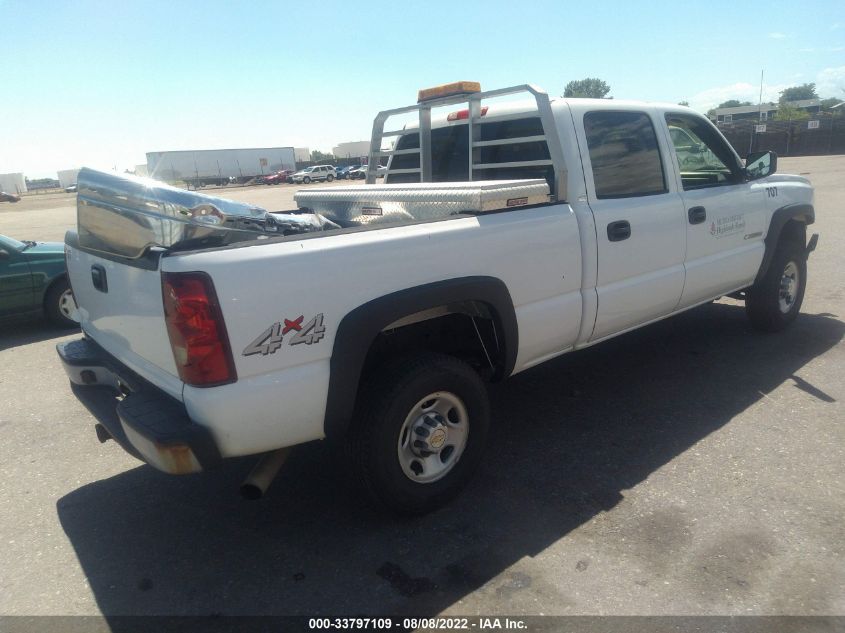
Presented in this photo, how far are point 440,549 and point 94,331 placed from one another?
Result: 7.08 feet

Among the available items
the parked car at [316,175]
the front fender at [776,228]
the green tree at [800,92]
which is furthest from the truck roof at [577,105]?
the green tree at [800,92]

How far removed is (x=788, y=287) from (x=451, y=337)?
3768 millimetres

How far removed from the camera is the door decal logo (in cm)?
437

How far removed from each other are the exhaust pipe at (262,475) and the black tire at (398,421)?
32cm

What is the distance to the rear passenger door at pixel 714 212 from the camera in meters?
4.24

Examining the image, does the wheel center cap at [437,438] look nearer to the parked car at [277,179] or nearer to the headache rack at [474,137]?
the headache rack at [474,137]

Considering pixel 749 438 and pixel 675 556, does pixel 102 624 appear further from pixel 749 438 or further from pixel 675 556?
pixel 749 438

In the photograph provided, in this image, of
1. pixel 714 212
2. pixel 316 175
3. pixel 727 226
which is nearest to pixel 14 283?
pixel 714 212

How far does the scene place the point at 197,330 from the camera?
7.47ft

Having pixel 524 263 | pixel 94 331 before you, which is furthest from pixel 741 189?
pixel 94 331

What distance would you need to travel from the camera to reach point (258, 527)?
3.05 metres

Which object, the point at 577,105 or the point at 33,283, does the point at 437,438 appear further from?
the point at 33,283

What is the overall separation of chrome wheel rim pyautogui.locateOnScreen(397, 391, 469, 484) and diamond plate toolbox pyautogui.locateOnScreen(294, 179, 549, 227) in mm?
930

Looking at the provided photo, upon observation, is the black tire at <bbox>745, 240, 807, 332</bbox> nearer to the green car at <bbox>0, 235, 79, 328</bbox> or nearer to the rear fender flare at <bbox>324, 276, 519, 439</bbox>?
the rear fender flare at <bbox>324, 276, 519, 439</bbox>
